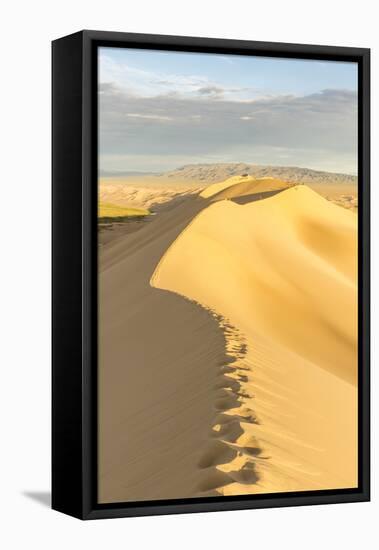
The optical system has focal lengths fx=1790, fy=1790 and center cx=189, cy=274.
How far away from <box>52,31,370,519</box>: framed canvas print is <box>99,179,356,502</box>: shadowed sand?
0.01 m

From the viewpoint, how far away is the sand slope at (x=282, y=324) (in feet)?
33.3

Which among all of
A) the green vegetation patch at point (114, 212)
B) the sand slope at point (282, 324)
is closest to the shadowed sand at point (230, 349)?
the sand slope at point (282, 324)

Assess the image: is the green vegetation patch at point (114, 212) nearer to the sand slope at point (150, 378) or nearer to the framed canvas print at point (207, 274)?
the framed canvas print at point (207, 274)

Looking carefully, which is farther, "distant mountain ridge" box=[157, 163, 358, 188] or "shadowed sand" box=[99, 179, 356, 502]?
"distant mountain ridge" box=[157, 163, 358, 188]

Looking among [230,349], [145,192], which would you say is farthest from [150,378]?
[145,192]

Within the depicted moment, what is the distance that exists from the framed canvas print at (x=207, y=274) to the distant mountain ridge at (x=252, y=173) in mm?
11

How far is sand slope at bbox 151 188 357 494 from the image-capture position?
10.2 meters

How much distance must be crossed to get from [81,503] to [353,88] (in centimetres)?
296

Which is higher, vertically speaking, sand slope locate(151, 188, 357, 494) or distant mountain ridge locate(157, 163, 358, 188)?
distant mountain ridge locate(157, 163, 358, 188)

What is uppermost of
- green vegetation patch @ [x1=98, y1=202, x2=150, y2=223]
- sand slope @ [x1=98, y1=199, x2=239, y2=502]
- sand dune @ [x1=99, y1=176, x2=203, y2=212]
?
sand dune @ [x1=99, y1=176, x2=203, y2=212]

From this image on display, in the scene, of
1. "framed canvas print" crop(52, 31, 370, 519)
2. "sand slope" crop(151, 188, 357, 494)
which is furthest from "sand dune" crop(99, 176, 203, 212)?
"sand slope" crop(151, 188, 357, 494)

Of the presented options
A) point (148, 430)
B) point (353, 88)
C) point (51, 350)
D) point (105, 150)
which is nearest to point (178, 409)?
point (148, 430)

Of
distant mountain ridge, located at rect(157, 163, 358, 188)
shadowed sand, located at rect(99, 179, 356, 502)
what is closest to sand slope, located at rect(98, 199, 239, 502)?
shadowed sand, located at rect(99, 179, 356, 502)

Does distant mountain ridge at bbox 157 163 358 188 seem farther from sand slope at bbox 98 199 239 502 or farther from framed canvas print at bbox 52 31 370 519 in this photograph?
sand slope at bbox 98 199 239 502
